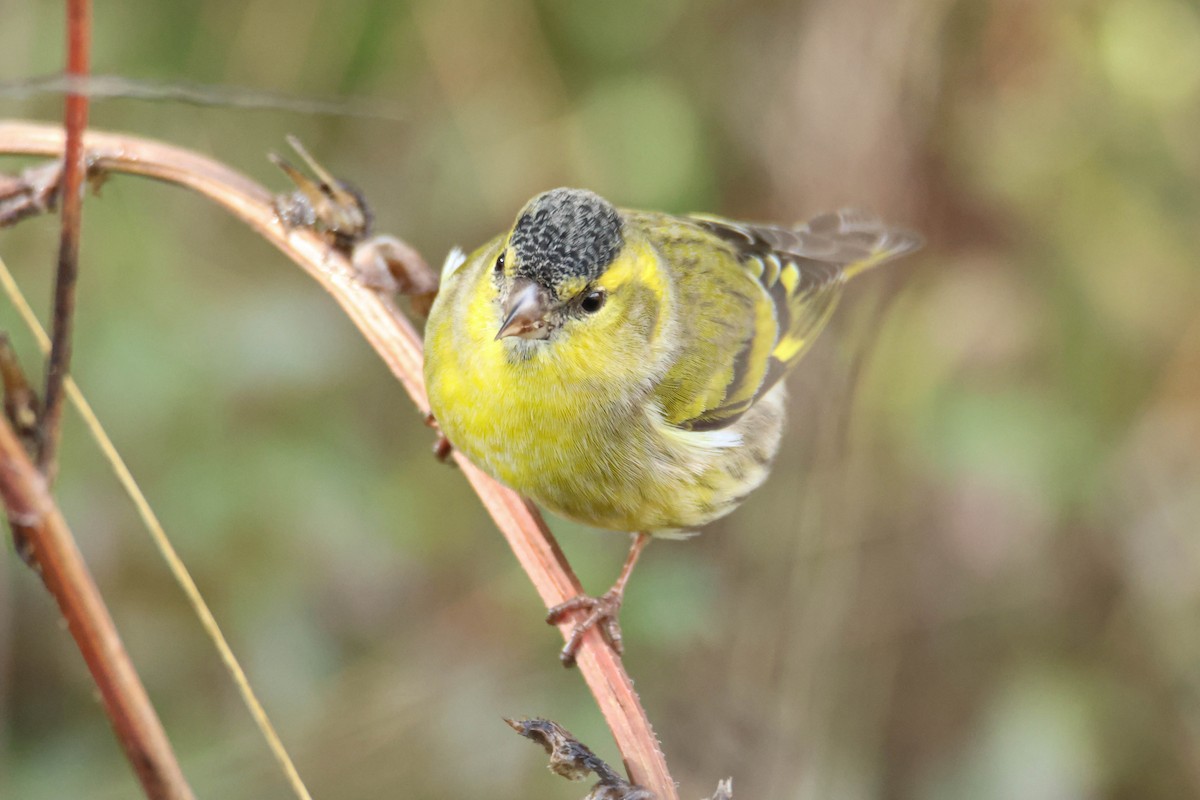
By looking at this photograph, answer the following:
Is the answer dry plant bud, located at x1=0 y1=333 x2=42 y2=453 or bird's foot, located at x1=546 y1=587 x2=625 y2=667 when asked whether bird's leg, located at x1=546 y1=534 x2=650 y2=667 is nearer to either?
bird's foot, located at x1=546 y1=587 x2=625 y2=667

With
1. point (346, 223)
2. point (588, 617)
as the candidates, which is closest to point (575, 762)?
point (588, 617)

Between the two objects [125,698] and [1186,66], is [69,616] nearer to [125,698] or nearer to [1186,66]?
[125,698]

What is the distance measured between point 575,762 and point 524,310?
1005mm

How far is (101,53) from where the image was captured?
→ 3.77 metres

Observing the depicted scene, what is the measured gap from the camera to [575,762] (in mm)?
1435

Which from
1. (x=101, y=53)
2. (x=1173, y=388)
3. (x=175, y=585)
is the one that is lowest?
(x=1173, y=388)

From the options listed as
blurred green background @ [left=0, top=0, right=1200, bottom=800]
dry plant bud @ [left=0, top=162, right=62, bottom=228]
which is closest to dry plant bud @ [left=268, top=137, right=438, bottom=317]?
dry plant bud @ [left=0, top=162, right=62, bottom=228]

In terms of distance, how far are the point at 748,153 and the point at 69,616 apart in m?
3.40

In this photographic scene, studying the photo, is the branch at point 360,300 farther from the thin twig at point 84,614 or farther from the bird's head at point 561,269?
the thin twig at point 84,614

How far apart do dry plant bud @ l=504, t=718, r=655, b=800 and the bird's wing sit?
172 cm

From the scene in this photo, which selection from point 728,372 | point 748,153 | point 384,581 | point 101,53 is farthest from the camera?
point 748,153

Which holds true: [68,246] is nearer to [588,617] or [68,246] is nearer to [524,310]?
[524,310]

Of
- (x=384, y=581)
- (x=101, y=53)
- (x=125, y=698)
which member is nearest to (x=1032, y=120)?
(x=384, y=581)

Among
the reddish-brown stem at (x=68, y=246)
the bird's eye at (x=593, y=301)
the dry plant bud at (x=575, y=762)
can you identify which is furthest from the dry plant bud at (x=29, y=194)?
the dry plant bud at (x=575, y=762)
